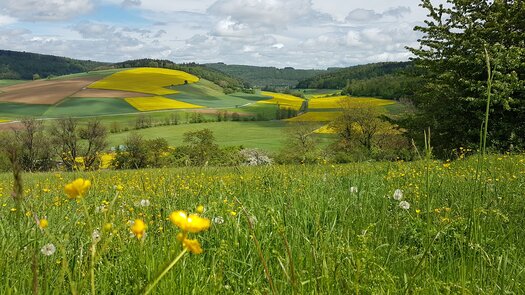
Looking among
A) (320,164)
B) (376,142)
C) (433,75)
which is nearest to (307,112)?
(376,142)

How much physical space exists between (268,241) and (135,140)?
61440 millimetres

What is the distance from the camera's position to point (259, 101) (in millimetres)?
145500

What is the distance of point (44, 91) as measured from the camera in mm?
111438

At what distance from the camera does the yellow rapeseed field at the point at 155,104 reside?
355ft

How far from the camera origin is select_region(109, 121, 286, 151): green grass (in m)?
78.6

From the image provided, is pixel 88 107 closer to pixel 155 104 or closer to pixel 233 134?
pixel 155 104

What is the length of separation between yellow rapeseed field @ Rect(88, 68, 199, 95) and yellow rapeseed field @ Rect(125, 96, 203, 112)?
332 inches

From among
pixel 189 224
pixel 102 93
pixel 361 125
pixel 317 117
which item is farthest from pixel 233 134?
pixel 189 224

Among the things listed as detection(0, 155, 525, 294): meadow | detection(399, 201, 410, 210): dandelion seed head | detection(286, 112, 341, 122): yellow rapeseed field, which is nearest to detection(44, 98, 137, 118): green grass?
detection(286, 112, 341, 122): yellow rapeseed field

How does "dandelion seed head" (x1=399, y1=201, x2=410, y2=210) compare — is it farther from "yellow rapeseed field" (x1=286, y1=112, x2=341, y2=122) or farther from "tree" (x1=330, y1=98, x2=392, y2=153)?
"yellow rapeseed field" (x1=286, y1=112, x2=341, y2=122)

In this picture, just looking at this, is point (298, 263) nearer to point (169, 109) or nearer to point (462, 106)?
point (462, 106)

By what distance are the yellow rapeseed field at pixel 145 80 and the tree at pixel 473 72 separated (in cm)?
11283

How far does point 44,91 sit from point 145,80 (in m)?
36.4

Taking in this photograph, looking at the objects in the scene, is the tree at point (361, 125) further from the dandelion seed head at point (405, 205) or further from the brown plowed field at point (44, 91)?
the brown plowed field at point (44, 91)
